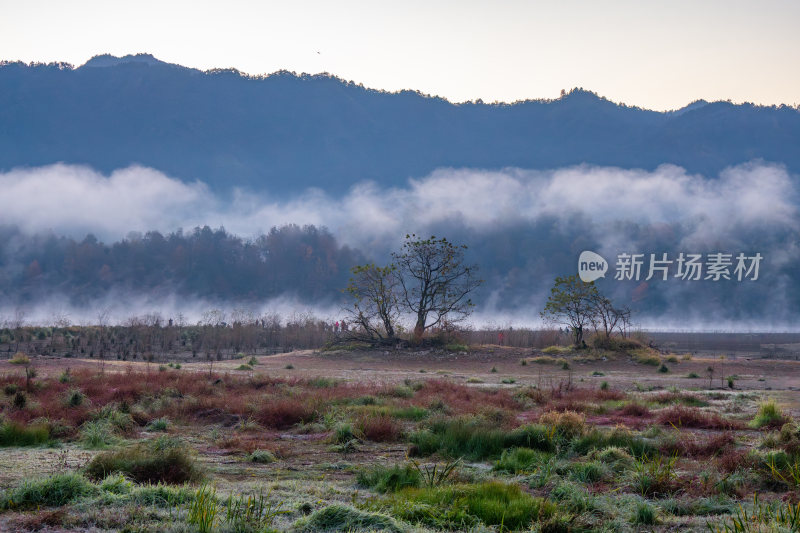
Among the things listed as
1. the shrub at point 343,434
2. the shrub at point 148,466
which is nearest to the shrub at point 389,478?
the shrub at point 148,466

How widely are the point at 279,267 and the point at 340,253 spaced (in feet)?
48.4

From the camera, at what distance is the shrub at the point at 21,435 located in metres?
11.7

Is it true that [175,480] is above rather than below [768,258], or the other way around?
below

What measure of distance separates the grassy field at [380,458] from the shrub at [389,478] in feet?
0.10

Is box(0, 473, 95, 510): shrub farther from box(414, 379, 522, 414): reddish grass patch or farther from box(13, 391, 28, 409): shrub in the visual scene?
box(414, 379, 522, 414): reddish grass patch

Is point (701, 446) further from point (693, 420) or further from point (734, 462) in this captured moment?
point (693, 420)

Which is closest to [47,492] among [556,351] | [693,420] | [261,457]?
[261,457]

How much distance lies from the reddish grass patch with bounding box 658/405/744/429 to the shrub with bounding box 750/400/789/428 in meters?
0.33

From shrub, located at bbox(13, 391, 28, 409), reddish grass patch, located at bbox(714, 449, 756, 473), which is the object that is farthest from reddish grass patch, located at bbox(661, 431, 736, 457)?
shrub, located at bbox(13, 391, 28, 409)

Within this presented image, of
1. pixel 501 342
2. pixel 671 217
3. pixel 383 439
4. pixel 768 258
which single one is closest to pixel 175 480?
pixel 383 439

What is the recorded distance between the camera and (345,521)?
21.4 ft

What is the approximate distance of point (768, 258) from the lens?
140250mm

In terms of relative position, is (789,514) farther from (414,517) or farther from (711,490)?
(414,517)

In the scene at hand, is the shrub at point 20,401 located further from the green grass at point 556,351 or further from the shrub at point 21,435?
the green grass at point 556,351
